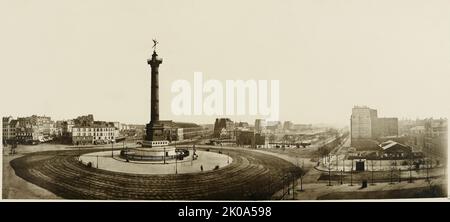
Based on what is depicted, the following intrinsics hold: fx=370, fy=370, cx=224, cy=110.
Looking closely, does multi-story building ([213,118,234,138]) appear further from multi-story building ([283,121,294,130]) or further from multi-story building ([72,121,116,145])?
multi-story building ([72,121,116,145])

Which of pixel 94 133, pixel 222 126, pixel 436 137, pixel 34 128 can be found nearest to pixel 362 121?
pixel 436 137

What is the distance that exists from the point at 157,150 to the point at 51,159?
5.61ft

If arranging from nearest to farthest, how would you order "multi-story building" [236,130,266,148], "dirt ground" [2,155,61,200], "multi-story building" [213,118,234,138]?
"dirt ground" [2,155,61,200] < "multi-story building" [213,118,234,138] < "multi-story building" [236,130,266,148]

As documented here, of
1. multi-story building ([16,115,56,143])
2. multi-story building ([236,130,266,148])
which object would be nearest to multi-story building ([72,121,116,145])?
multi-story building ([16,115,56,143])

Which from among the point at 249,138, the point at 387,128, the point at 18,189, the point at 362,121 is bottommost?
the point at 18,189

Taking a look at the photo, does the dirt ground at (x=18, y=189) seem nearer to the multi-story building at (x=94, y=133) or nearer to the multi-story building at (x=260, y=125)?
the multi-story building at (x=94, y=133)

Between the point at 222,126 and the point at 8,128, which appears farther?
the point at 222,126

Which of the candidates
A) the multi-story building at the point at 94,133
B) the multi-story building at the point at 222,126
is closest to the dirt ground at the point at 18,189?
the multi-story building at the point at 94,133

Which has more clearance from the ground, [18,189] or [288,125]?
[288,125]

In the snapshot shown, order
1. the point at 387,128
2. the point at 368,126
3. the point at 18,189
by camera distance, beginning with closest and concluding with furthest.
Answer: the point at 18,189 → the point at 368,126 → the point at 387,128

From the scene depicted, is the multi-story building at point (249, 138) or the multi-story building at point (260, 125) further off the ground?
the multi-story building at point (260, 125)

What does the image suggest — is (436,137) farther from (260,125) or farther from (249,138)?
(249,138)

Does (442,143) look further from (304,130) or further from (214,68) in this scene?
(214,68)
